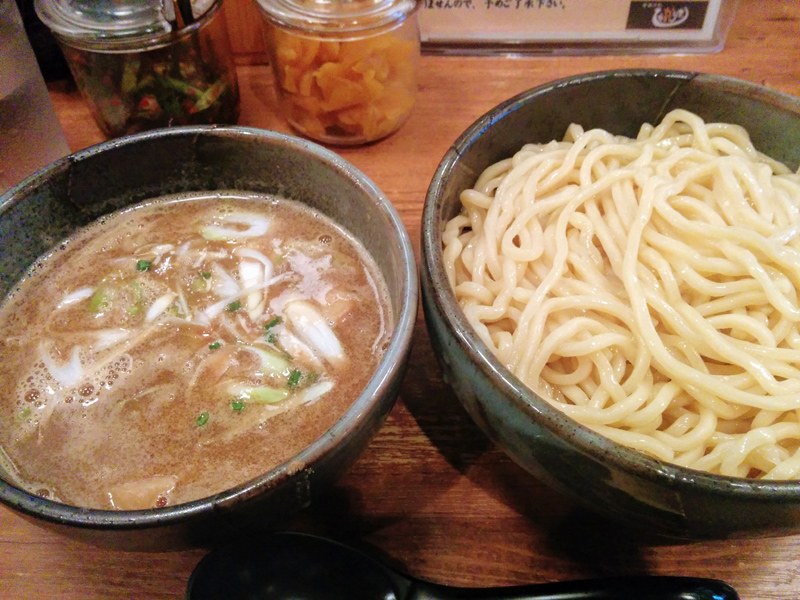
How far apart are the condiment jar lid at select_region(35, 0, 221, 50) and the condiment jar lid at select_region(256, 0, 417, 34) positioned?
10.4 inches

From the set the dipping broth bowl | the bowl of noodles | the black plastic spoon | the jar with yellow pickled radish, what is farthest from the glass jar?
the black plastic spoon

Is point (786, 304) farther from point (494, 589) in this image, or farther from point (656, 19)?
point (656, 19)

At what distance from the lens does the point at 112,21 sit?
1.50 m

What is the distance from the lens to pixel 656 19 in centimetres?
200

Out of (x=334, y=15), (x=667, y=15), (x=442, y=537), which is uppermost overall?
(x=334, y=15)

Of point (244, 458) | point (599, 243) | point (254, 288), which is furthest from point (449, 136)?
point (244, 458)

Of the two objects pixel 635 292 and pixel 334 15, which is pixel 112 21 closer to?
pixel 334 15

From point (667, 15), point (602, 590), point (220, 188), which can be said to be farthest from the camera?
point (667, 15)

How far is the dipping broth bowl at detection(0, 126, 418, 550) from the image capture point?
2.51ft

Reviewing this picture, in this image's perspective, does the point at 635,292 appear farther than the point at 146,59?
No

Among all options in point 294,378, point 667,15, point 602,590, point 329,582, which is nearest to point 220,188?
point 294,378

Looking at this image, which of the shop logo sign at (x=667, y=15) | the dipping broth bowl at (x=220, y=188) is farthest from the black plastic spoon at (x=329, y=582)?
the shop logo sign at (x=667, y=15)

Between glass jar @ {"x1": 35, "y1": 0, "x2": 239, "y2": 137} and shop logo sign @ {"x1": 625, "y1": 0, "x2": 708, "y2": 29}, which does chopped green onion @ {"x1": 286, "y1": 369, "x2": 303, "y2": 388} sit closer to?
glass jar @ {"x1": 35, "y1": 0, "x2": 239, "y2": 137}

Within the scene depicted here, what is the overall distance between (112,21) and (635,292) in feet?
4.69
